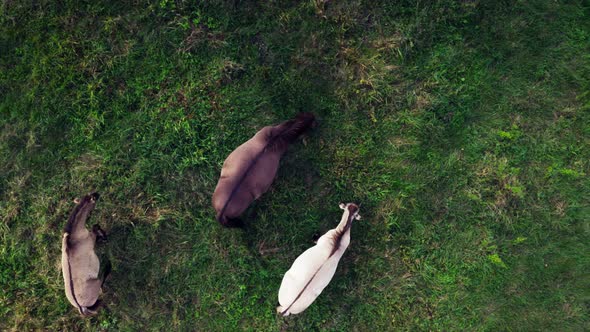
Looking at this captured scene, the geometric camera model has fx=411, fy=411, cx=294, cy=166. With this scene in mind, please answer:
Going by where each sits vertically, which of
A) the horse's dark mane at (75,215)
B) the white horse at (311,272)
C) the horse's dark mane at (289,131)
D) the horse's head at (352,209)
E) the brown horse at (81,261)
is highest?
the horse's dark mane at (289,131)

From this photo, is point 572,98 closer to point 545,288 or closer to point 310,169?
point 545,288

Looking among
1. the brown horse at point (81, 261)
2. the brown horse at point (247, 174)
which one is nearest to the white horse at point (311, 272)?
the brown horse at point (247, 174)

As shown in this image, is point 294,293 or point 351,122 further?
point 351,122

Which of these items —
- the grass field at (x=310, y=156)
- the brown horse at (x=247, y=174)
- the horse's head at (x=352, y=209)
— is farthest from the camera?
the grass field at (x=310, y=156)

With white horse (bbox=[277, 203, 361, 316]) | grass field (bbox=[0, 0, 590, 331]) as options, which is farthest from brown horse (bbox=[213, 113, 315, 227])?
white horse (bbox=[277, 203, 361, 316])

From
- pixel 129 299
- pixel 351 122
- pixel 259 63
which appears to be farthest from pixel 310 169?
pixel 129 299

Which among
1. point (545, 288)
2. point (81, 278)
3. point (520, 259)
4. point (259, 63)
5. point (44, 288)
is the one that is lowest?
point (545, 288)

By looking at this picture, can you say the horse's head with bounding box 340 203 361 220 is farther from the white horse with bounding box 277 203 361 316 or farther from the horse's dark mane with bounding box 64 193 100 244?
the horse's dark mane with bounding box 64 193 100 244

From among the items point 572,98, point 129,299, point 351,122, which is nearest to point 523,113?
point 572,98

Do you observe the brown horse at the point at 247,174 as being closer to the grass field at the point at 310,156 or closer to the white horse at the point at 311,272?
the grass field at the point at 310,156

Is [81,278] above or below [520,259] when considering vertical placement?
above
